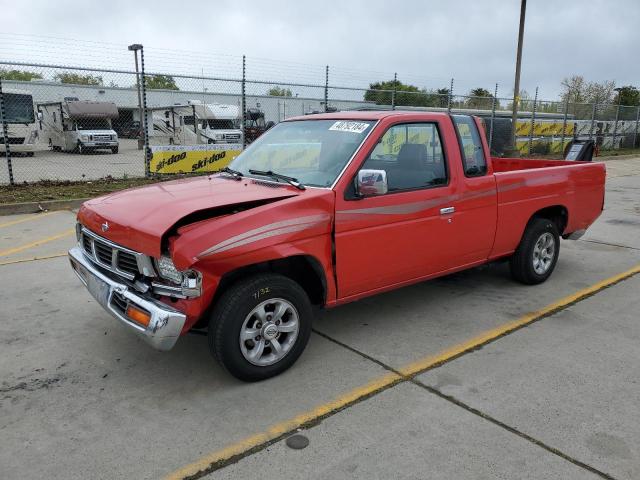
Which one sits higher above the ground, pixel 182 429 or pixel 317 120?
pixel 317 120

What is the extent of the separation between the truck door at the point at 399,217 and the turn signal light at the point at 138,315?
1.36 meters

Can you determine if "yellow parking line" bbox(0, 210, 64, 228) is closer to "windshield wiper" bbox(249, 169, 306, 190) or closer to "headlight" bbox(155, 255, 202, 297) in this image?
"windshield wiper" bbox(249, 169, 306, 190)

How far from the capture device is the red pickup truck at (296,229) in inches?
126

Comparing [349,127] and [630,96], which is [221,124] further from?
[630,96]

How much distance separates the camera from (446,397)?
333 centimetres

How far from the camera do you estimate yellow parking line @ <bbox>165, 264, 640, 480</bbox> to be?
2.73 metres

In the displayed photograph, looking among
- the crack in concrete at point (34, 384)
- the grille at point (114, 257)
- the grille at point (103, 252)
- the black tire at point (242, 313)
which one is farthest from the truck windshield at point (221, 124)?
the black tire at point (242, 313)

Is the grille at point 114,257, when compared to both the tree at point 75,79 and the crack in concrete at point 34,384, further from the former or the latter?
the tree at point 75,79

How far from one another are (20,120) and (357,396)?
2220 cm

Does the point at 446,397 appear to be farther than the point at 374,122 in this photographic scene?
No

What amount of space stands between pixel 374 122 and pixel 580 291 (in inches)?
121

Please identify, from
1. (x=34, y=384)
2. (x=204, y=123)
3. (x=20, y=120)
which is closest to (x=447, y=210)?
(x=34, y=384)

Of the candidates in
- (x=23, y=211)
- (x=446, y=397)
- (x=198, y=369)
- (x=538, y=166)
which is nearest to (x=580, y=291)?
(x=538, y=166)

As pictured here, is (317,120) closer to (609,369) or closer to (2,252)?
(609,369)
